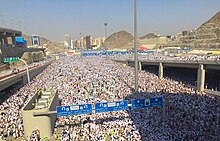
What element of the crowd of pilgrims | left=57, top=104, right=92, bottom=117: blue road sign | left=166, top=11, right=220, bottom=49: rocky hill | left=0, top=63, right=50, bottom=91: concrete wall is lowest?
the crowd of pilgrims

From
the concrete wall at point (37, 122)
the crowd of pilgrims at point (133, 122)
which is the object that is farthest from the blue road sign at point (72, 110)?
the crowd of pilgrims at point (133, 122)

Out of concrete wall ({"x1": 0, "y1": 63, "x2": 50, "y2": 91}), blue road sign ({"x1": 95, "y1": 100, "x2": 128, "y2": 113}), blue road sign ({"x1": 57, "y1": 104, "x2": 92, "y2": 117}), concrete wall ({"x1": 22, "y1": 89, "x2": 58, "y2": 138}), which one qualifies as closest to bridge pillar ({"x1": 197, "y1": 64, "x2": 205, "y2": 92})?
blue road sign ({"x1": 95, "y1": 100, "x2": 128, "y2": 113})

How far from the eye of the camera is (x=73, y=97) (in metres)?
22.3

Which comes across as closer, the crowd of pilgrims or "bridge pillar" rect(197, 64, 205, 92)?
the crowd of pilgrims

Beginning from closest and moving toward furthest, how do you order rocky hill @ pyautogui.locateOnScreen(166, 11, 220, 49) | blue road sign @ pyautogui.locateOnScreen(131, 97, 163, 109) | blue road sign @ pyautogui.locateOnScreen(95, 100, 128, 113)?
blue road sign @ pyautogui.locateOnScreen(95, 100, 128, 113) → blue road sign @ pyautogui.locateOnScreen(131, 97, 163, 109) → rocky hill @ pyautogui.locateOnScreen(166, 11, 220, 49)

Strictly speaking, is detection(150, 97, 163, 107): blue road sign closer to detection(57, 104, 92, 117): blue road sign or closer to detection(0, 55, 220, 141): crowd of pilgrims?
detection(0, 55, 220, 141): crowd of pilgrims

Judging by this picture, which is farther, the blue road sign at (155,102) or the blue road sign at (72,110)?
the blue road sign at (155,102)

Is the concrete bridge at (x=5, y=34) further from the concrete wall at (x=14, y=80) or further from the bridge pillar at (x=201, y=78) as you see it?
the bridge pillar at (x=201, y=78)

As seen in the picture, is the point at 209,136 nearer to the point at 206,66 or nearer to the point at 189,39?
the point at 206,66

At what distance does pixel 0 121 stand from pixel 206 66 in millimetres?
26462

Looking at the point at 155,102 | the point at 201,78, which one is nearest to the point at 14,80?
the point at 155,102

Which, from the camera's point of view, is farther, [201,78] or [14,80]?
[14,80]

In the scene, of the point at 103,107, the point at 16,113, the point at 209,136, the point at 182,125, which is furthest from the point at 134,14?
the point at 16,113

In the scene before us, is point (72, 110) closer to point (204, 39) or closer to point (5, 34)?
point (5, 34)
